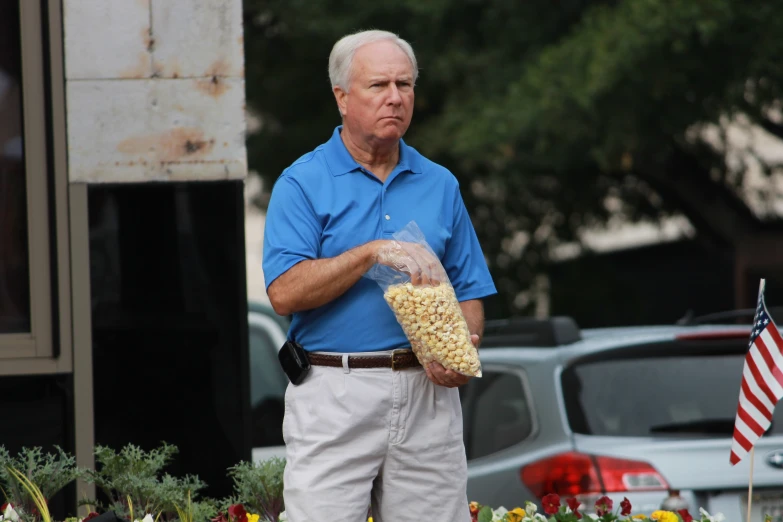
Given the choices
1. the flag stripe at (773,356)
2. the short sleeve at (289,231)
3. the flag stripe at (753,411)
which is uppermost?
the short sleeve at (289,231)

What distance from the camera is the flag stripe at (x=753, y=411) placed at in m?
4.33

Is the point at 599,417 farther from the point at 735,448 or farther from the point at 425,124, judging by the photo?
the point at 425,124

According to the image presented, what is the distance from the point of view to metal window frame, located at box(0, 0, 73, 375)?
4.77m

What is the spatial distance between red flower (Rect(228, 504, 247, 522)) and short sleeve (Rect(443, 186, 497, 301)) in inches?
43.5

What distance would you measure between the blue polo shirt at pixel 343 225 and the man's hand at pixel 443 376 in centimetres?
16

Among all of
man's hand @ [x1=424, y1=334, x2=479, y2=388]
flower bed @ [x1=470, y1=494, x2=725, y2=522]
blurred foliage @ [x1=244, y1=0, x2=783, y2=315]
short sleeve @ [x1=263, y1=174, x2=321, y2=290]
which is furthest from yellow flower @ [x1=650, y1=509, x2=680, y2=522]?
blurred foliage @ [x1=244, y1=0, x2=783, y2=315]

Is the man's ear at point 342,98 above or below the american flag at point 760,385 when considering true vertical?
above

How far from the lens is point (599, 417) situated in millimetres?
5582

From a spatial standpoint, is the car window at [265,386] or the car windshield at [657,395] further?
the car window at [265,386]

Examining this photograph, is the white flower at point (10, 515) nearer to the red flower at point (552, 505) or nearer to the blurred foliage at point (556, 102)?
the red flower at point (552, 505)

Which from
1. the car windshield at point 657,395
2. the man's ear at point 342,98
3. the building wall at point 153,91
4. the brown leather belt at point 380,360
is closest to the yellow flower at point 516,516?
the car windshield at point 657,395

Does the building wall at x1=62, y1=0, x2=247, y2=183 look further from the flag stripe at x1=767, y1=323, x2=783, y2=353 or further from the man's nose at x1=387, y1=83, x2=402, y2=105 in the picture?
the flag stripe at x1=767, y1=323, x2=783, y2=353

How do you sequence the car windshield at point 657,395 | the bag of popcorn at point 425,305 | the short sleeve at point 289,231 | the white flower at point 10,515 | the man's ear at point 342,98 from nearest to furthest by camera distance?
the bag of popcorn at point 425,305, the short sleeve at point 289,231, the man's ear at point 342,98, the white flower at point 10,515, the car windshield at point 657,395

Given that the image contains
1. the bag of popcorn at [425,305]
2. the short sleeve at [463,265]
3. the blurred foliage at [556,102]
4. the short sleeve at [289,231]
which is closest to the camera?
the bag of popcorn at [425,305]
